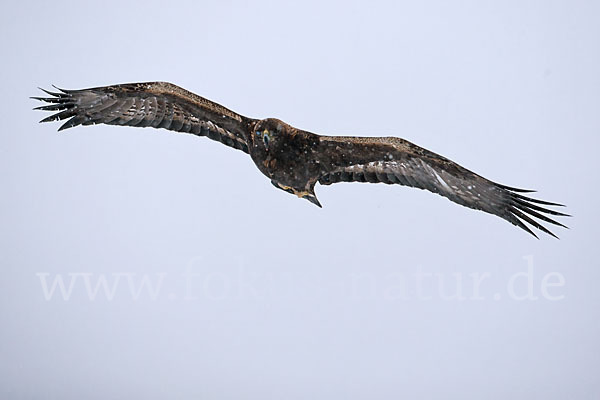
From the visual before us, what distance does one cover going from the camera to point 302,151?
405 cm

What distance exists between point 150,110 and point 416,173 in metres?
1.68

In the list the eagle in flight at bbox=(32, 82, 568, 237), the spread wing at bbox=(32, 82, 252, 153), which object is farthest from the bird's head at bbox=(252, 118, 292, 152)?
the spread wing at bbox=(32, 82, 252, 153)

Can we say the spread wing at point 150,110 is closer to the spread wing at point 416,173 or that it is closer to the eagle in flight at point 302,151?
the eagle in flight at point 302,151

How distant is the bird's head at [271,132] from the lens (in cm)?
395

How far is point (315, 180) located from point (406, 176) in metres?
0.55

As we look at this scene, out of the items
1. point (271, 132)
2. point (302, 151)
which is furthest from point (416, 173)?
point (271, 132)

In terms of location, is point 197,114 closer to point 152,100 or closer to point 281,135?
point 152,100

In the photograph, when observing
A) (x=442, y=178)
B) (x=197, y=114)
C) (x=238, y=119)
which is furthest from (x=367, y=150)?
(x=197, y=114)

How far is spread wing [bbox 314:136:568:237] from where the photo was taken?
13.0ft

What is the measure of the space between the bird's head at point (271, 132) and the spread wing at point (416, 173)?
0.24m

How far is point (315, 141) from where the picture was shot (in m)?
4.04

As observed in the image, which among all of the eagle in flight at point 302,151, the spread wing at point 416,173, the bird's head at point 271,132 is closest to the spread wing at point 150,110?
the eagle in flight at point 302,151

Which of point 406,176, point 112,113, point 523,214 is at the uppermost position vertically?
point 112,113

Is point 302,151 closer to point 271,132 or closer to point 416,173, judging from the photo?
point 271,132
